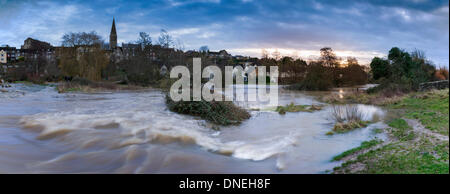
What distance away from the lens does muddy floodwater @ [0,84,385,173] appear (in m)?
6.90

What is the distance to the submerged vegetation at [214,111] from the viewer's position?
1288 centimetres

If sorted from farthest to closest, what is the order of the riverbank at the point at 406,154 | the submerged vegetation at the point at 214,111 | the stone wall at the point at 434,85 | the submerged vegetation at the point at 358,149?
1. the stone wall at the point at 434,85
2. the submerged vegetation at the point at 214,111
3. the submerged vegetation at the point at 358,149
4. the riverbank at the point at 406,154

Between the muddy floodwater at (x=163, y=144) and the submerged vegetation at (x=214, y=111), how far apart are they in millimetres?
526

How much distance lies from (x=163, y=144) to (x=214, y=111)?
4577 mm

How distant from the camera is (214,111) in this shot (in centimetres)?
1336

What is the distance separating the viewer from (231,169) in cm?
684

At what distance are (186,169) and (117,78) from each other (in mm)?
40806

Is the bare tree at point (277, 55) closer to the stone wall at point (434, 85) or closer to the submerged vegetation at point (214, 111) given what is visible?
the stone wall at point (434, 85)

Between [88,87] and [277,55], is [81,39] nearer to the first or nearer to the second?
[88,87]

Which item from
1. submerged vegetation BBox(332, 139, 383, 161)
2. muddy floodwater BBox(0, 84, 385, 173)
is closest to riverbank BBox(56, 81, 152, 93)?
muddy floodwater BBox(0, 84, 385, 173)

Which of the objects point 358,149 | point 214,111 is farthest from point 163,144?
point 358,149

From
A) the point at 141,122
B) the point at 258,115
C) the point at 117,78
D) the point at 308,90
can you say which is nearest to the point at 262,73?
the point at 308,90

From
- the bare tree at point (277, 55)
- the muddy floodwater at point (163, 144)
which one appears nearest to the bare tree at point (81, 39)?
the bare tree at point (277, 55)
